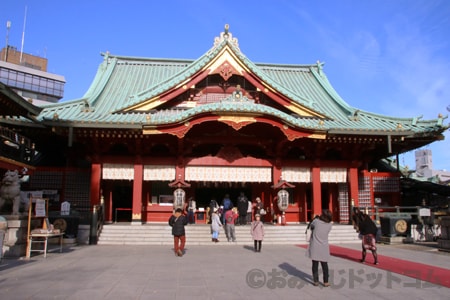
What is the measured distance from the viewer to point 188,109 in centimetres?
1858

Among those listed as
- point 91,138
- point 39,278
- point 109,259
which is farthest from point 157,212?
point 39,278

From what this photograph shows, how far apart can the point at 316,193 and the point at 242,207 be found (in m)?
4.03

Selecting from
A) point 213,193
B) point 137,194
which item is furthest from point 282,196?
point 137,194

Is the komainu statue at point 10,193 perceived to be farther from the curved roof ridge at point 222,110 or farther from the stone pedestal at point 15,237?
the curved roof ridge at point 222,110

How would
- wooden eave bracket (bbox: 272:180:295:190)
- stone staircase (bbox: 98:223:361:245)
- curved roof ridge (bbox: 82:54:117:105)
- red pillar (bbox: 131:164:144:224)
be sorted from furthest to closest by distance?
curved roof ridge (bbox: 82:54:117:105) → wooden eave bracket (bbox: 272:180:295:190) → red pillar (bbox: 131:164:144:224) → stone staircase (bbox: 98:223:361:245)

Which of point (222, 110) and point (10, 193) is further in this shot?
point (222, 110)

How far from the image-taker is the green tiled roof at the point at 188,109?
56.5 ft

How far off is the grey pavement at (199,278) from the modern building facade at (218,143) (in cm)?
691

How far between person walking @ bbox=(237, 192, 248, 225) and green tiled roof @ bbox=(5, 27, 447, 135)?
Answer: 4.36 meters

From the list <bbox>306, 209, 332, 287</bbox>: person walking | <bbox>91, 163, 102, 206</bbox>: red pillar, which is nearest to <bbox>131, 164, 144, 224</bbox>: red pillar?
<bbox>91, 163, 102, 206</bbox>: red pillar

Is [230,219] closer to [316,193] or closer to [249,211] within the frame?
[249,211]

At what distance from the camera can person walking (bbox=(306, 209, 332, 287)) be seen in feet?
24.6

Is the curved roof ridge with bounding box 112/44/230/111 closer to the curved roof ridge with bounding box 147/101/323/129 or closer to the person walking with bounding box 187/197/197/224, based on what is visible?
the curved roof ridge with bounding box 147/101/323/129

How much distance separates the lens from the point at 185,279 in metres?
8.03
